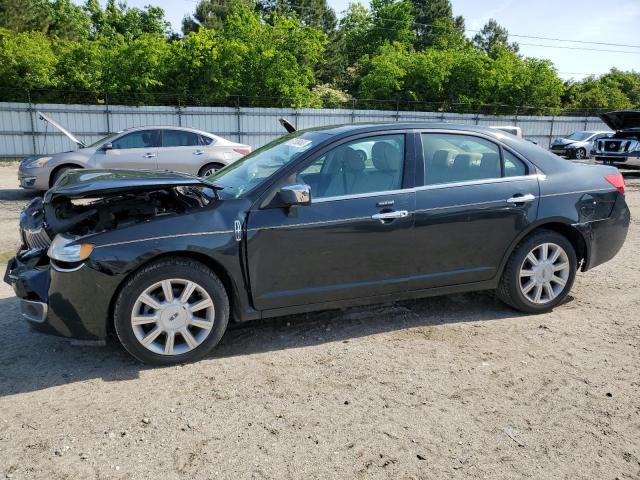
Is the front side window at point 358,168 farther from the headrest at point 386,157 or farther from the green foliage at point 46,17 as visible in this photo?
the green foliage at point 46,17

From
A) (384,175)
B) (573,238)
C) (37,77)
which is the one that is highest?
(37,77)

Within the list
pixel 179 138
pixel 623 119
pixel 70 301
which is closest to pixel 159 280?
pixel 70 301

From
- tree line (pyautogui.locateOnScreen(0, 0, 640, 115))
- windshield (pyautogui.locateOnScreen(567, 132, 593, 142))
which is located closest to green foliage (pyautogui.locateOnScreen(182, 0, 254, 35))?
tree line (pyautogui.locateOnScreen(0, 0, 640, 115))

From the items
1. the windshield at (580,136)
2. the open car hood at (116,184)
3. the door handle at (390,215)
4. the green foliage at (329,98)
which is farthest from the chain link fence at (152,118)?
the open car hood at (116,184)

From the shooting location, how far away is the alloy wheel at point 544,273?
4.56 metres

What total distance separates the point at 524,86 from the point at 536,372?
37868mm

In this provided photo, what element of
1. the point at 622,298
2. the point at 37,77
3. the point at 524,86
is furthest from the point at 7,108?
the point at 524,86

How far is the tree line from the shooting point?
2509cm

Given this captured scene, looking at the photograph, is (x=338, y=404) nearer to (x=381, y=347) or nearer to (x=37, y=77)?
(x=381, y=347)

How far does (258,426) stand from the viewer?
297 centimetres

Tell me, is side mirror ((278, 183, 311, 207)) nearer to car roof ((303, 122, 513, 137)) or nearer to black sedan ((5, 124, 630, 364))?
black sedan ((5, 124, 630, 364))

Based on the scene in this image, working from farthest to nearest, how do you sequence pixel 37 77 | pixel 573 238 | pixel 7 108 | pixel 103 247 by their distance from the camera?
pixel 37 77 < pixel 7 108 < pixel 573 238 < pixel 103 247

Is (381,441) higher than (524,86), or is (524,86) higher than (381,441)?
(524,86)

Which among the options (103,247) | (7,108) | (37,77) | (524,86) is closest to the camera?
(103,247)
